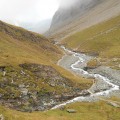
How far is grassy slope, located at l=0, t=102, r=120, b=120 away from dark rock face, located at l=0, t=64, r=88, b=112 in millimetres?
5117

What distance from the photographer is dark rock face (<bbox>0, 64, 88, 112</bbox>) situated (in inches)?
2301

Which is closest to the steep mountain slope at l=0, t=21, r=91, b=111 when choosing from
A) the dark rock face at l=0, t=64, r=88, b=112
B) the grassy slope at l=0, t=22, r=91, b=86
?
the dark rock face at l=0, t=64, r=88, b=112

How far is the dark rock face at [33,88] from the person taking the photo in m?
58.4

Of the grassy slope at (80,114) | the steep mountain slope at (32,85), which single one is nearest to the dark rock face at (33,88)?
the steep mountain slope at (32,85)

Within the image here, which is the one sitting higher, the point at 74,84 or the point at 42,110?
the point at 74,84

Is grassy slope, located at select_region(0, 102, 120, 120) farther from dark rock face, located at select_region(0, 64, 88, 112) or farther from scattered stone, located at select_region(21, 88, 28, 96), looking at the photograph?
scattered stone, located at select_region(21, 88, 28, 96)

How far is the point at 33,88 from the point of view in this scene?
63.2 metres

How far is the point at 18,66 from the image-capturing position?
68.9 meters

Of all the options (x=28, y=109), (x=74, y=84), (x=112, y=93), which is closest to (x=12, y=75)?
(x=28, y=109)

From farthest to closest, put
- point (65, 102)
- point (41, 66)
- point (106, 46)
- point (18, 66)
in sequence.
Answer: point (106, 46) → point (41, 66) → point (18, 66) → point (65, 102)

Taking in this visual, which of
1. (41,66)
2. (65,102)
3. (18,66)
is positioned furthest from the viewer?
(41,66)

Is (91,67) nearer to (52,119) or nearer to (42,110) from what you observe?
(42,110)

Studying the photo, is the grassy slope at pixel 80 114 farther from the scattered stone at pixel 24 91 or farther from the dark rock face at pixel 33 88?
the scattered stone at pixel 24 91

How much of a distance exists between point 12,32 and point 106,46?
60.2 metres
